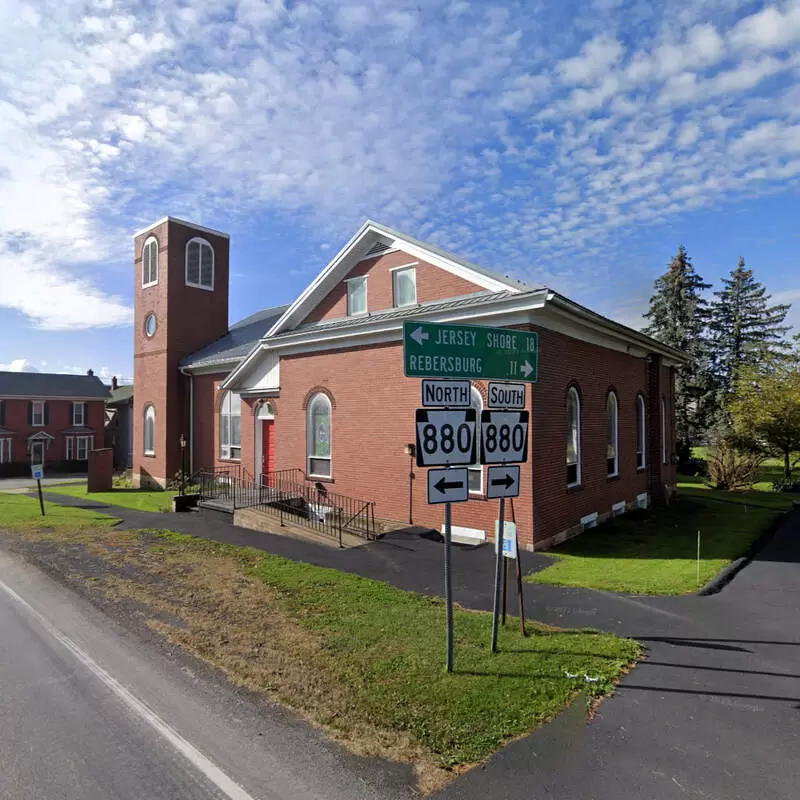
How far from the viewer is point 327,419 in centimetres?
1628

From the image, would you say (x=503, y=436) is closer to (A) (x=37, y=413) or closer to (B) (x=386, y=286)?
(B) (x=386, y=286)

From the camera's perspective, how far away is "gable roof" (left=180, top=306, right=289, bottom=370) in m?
23.5

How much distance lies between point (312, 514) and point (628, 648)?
1101cm

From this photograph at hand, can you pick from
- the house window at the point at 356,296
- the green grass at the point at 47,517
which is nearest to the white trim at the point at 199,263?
the green grass at the point at 47,517

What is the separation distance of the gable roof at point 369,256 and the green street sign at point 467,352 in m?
5.75

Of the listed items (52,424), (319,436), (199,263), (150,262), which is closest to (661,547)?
(319,436)

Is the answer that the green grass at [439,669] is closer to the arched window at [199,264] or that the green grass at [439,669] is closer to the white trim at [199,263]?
the white trim at [199,263]

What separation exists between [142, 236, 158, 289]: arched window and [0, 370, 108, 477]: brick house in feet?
76.3

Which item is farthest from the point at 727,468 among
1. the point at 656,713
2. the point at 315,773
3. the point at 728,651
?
the point at 315,773

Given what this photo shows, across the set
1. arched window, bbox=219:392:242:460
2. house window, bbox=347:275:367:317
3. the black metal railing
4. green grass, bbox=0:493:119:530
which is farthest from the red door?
house window, bbox=347:275:367:317

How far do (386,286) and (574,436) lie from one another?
21.3 ft

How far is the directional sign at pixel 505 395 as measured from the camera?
6.28 meters

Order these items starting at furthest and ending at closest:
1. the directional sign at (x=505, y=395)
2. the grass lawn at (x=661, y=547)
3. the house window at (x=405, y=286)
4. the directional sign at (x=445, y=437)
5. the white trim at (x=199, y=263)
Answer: the white trim at (x=199, y=263) → the house window at (x=405, y=286) → the grass lawn at (x=661, y=547) → the directional sign at (x=505, y=395) → the directional sign at (x=445, y=437)

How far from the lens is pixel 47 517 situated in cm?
1720
